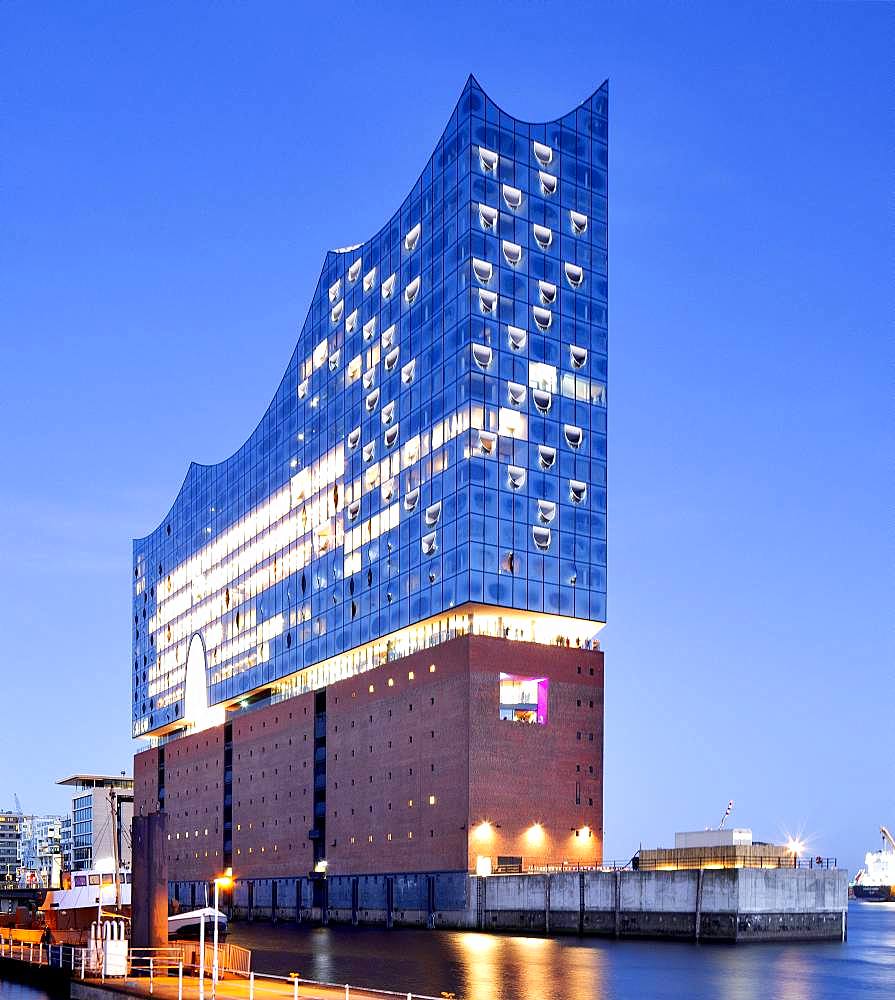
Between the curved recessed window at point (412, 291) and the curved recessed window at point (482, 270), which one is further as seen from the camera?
the curved recessed window at point (412, 291)

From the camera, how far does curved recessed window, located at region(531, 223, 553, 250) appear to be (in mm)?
109125

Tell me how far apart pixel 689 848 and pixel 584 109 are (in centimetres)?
6334

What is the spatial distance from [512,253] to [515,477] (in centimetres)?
1833

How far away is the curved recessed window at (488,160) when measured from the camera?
10650cm

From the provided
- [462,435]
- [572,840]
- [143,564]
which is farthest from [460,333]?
[143,564]

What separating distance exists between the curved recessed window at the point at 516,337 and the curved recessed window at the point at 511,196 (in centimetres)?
1014

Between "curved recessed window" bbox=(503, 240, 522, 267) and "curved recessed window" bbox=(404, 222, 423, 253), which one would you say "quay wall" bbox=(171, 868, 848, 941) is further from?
"curved recessed window" bbox=(404, 222, 423, 253)

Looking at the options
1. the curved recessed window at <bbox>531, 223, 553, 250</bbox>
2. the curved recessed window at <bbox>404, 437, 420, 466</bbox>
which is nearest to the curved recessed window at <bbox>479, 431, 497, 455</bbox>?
the curved recessed window at <bbox>404, 437, 420, 466</bbox>

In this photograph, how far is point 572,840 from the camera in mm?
101250

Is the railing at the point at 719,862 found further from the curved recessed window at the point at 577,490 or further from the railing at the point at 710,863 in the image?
the curved recessed window at the point at 577,490

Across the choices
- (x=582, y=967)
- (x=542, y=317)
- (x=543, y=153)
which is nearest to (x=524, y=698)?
(x=542, y=317)

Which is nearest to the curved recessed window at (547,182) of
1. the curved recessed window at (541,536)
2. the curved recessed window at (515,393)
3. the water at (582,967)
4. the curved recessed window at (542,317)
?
the curved recessed window at (542,317)

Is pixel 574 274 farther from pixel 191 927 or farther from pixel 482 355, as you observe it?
pixel 191 927

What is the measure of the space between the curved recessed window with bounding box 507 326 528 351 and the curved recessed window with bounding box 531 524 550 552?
14417mm
